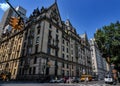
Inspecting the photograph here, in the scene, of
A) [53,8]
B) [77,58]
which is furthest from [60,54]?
[53,8]

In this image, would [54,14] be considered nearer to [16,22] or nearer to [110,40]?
[110,40]

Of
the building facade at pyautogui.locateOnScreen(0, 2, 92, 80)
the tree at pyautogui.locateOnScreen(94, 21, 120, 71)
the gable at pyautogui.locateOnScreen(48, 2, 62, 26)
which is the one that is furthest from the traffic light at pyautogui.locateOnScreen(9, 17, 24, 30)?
the gable at pyautogui.locateOnScreen(48, 2, 62, 26)

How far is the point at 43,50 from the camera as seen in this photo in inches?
1454

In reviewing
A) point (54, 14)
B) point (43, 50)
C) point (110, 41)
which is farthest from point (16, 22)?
point (54, 14)

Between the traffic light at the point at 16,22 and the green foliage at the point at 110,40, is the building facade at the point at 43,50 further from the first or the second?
the traffic light at the point at 16,22

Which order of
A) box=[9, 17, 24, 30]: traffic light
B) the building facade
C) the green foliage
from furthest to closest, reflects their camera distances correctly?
1. the building facade
2. the green foliage
3. box=[9, 17, 24, 30]: traffic light

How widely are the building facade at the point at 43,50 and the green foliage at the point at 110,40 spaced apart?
14173mm

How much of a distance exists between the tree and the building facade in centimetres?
1399

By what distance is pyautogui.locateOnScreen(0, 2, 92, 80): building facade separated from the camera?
36656mm

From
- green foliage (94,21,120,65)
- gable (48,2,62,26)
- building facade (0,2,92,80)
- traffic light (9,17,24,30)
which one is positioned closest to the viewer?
traffic light (9,17,24,30)

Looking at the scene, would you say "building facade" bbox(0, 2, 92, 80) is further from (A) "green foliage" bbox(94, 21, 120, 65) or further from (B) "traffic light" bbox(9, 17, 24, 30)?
(B) "traffic light" bbox(9, 17, 24, 30)

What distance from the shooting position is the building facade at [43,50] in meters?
36.7

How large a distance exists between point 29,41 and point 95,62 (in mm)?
59039

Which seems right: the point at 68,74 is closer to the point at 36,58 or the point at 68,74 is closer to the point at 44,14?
the point at 36,58
